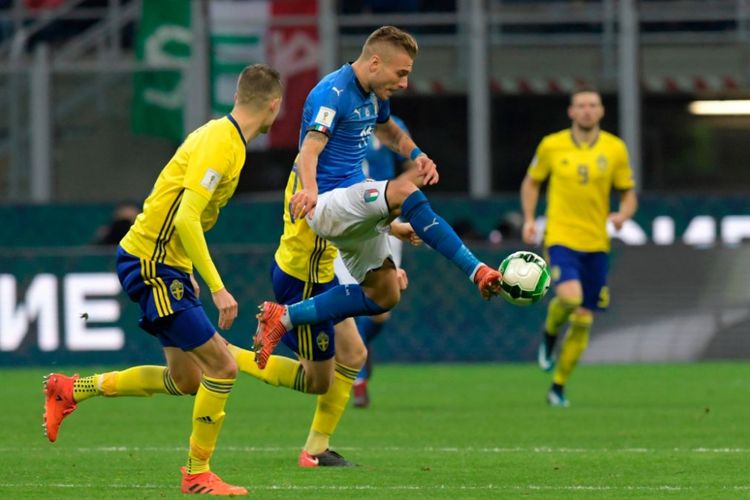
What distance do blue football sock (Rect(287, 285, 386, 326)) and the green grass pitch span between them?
2.42ft

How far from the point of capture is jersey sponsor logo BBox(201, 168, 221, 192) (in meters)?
7.54

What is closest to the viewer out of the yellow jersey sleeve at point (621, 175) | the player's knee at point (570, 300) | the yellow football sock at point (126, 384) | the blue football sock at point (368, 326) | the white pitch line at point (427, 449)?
the yellow football sock at point (126, 384)

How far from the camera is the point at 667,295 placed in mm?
17250

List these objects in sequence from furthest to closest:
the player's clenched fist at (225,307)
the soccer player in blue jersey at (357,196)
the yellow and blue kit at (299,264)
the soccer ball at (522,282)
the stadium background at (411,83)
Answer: the stadium background at (411,83) < the yellow and blue kit at (299,264) < the soccer player in blue jersey at (357,196) < the soccer ball at (522,282) < the player's clenched fist at (225,307)

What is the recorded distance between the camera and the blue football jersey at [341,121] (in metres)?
8.49

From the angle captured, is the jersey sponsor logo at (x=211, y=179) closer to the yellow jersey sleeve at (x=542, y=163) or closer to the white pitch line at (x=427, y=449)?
the white pitch line at (x=427, y=449)

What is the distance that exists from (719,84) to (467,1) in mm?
3374

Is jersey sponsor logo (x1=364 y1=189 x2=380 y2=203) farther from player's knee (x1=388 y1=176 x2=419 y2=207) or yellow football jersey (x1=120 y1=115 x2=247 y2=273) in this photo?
yellow football jersey (x1=120 y1=115 x2=247 y2=273)

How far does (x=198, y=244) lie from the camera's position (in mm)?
7465

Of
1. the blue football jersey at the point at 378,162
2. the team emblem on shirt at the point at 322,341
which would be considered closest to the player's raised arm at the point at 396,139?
the team emblem on shirt at the point at 322,341

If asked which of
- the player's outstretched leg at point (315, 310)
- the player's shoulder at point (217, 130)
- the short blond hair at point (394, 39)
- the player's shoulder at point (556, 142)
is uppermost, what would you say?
the short blond hair at point (394, 39)

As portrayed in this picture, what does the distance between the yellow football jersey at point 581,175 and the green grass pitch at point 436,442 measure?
1.37 meters

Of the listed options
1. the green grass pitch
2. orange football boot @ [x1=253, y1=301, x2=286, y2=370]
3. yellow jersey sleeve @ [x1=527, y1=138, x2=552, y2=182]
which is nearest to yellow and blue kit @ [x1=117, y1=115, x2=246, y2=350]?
orange football boot @ [x1=253, y1=301, x2=286, y2=370]

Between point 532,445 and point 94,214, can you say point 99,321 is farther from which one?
point 532,445
